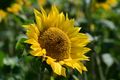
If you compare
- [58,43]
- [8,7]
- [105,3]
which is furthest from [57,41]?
[105,3]

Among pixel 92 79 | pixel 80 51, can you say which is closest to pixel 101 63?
pixel 92 79

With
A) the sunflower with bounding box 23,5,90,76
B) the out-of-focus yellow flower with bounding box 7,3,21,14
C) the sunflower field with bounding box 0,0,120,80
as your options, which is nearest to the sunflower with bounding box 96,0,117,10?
the sunflower field with bounding box 0,0,120,80

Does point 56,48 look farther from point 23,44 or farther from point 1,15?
point 1,15

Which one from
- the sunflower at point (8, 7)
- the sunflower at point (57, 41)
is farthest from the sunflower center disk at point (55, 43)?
the sunflower at point (8, 7)

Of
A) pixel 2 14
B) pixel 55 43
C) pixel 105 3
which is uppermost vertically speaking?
pixel 105 3

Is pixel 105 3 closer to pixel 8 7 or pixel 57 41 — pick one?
pixel 8 7

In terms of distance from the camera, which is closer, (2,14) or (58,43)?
(58,43)
